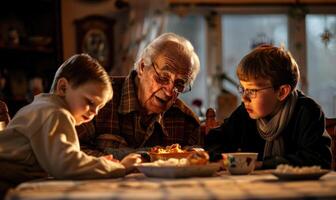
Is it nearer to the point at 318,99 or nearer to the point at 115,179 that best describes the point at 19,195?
the point at 115,179

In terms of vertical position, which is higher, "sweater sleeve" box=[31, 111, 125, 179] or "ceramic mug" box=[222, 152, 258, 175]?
"sweater sleeve" box=[31, 111, 125, 179]

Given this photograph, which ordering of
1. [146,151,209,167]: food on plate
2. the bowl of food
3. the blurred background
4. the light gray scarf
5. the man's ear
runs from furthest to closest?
the blurred background, the light gray scarf, the bowl of food, the man's ear, [146,151,209,167]: food on plate

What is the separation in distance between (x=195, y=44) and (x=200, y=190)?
145 inches

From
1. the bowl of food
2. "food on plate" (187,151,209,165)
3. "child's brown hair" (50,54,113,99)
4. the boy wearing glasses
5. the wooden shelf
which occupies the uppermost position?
the wooden shelf

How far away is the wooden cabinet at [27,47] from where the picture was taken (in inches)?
177

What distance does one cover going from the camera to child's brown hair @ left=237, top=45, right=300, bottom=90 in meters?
2.03

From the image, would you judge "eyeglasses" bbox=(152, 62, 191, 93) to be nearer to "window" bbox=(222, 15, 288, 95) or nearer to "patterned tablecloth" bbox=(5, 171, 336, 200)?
"patterned tablecloth" bbox=(5, 171, 336, 200)

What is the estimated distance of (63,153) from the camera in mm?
1521

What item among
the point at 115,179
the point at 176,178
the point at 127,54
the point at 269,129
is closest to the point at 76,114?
the point at 115,179

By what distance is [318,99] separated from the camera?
4.96m

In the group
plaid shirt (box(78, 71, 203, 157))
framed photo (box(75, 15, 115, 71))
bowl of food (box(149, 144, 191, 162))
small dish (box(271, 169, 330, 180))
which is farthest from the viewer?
framed photo (box(75, 15, 115, 71))

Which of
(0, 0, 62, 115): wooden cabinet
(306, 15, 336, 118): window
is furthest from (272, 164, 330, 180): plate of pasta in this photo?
(306, 15, 336, 118): window

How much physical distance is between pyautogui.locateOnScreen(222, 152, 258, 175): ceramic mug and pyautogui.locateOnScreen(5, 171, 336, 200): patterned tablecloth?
0.09 m

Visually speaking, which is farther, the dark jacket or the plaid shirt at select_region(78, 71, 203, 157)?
the plaid shirt at select_region(78, 71, 203, 157)
